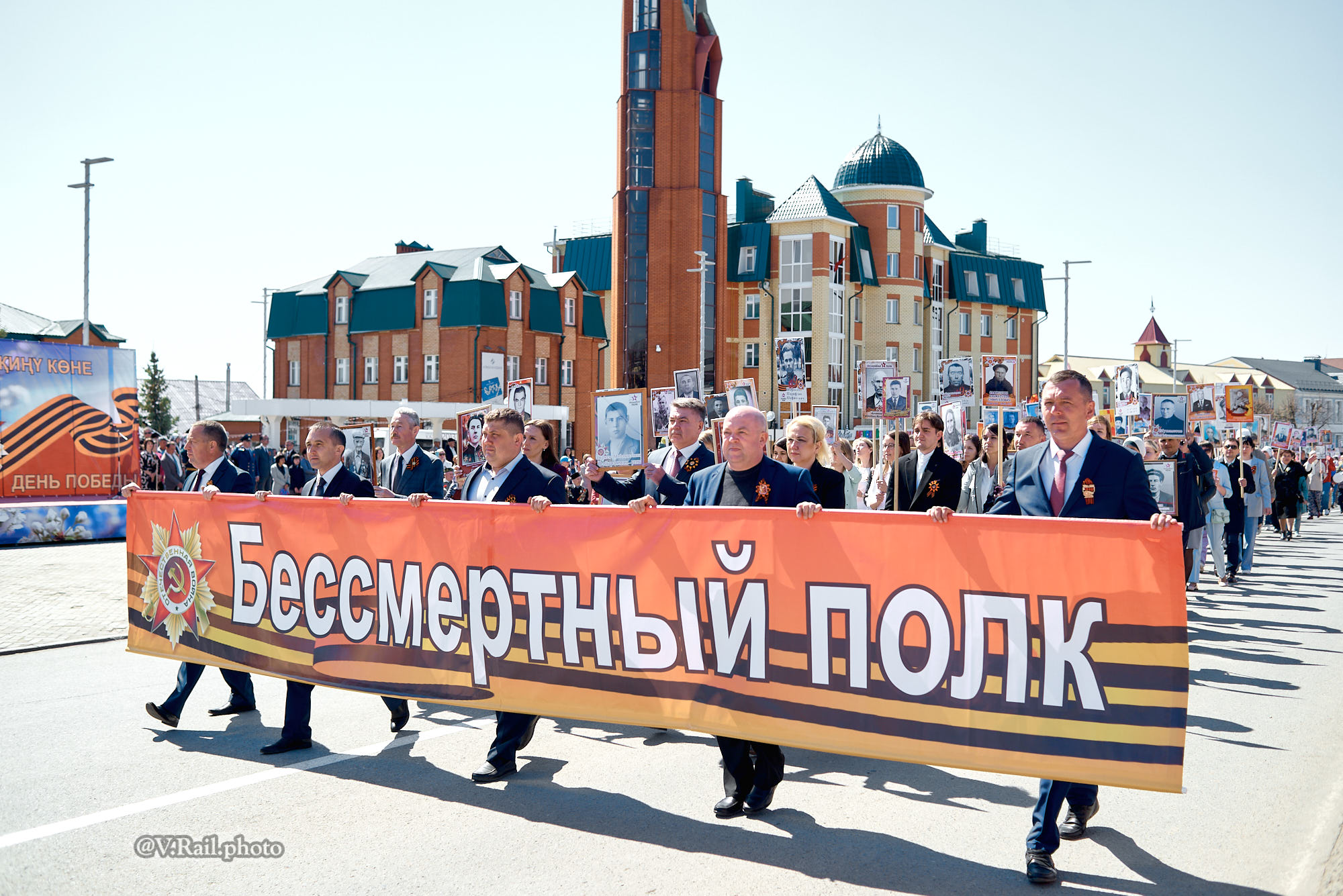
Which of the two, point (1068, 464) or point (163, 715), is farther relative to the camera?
point (163, 715)

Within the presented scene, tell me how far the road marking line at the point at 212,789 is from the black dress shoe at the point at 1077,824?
12.7 ft

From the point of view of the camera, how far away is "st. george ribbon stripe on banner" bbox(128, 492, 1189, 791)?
4.42 m

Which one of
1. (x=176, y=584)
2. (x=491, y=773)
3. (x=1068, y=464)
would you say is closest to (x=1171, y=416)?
(x=1068, y=464)

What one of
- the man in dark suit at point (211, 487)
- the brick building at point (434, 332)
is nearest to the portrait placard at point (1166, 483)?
the man in dark suit at point (211, 487)

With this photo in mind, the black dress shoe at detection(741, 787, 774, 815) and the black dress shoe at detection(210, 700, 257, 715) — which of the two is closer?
the black dress shoe at detection(741, 787, 774, 815)

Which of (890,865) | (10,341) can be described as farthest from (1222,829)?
(10,341)

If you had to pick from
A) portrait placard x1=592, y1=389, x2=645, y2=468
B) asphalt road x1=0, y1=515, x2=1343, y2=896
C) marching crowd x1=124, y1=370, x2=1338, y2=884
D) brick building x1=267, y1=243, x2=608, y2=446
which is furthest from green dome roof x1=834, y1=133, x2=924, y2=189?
asphalt road x1=0, y1=515, x2=1343, y2=896

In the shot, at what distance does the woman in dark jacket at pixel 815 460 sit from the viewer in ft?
21.3

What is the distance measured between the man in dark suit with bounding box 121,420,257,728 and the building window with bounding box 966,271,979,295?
66882 mm

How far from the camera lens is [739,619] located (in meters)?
5.22

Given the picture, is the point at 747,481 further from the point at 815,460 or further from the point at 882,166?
the point at 882,166

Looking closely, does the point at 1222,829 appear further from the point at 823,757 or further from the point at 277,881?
the point at 277,881

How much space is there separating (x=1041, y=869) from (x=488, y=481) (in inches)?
147

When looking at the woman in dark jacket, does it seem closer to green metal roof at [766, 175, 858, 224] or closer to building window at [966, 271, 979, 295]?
green metal roof at [766, 175, 858, 224]
